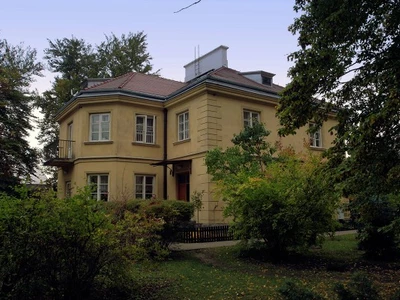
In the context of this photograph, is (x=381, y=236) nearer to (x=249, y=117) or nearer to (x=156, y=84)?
(x=249, y=117)

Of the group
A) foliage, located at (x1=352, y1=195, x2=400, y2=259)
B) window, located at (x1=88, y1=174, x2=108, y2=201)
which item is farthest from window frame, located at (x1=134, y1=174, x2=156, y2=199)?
foliage, located at (x1=352, y1=195, x2=400, y2=259)

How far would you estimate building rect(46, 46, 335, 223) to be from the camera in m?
18.2

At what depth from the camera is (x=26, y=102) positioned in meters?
24.5

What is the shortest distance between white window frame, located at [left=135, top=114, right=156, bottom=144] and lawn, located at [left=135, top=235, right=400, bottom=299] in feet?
33.0

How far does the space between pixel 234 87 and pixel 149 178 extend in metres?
6.62

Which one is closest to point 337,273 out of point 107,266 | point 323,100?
point 323,100

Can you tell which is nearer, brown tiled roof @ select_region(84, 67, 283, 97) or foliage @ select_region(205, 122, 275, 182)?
foliage @ select_region(205, 122, 275, 182)

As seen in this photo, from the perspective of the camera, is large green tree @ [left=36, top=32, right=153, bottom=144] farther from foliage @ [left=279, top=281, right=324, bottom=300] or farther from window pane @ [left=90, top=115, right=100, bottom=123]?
foliage @ [left=279, top=281, right=324, bottom=300]

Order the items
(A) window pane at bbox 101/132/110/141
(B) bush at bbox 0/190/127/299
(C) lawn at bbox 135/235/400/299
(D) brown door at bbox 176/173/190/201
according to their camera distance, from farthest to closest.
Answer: (A) window pane at bbox 101/132/110/141 → (D) brown door at bbox 176/173/190/201 → (C) lawn at bbox 135/235/400/299 → (B) bush at bbox 0/190/127/299

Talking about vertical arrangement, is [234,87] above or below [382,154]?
above

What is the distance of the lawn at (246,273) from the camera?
679 cm

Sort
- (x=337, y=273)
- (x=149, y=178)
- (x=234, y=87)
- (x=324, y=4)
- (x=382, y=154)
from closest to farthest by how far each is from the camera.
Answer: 1. (x=382, y=154)
2. (x=324, y=4)
3. (x=337, y=273)
4. (x=234, y=87)
5. (x=149, y=178)

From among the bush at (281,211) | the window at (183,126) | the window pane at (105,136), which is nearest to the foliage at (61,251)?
the bush at (281,211)

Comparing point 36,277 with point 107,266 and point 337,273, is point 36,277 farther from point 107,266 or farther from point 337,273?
point 337,273
